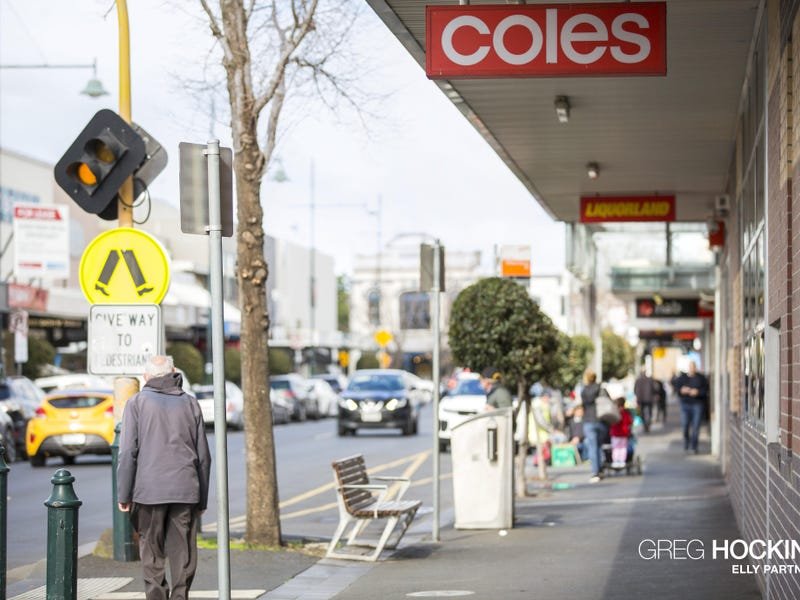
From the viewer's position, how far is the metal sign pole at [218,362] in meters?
7.93

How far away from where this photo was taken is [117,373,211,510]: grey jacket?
9.11 metres

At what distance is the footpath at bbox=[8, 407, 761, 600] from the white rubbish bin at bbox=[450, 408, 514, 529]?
0.22 m

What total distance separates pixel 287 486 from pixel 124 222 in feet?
35.9

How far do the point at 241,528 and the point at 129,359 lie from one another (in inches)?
181

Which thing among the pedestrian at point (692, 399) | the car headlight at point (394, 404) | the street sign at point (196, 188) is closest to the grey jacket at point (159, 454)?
the street sign at point (196, 188)

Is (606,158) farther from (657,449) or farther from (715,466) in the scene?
(657,449)

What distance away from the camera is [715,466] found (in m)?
25.3

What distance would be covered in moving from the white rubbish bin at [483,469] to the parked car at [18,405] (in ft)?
50.5

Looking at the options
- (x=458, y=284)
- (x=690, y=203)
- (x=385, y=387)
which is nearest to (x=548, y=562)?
(x=690, y=203)

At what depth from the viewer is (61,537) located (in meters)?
8.47

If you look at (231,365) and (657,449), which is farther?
(231,365)

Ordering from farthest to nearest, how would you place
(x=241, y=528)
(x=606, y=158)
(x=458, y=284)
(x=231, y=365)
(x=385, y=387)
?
(x=458, y=284) → (x=231, y=365) → (x=385, y=387) → (x=606, y=158) → (x=241, y=528)

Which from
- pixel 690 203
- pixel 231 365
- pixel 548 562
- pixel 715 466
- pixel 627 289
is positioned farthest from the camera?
pixel 231 365

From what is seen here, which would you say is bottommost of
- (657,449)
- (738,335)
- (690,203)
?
(657,449)
